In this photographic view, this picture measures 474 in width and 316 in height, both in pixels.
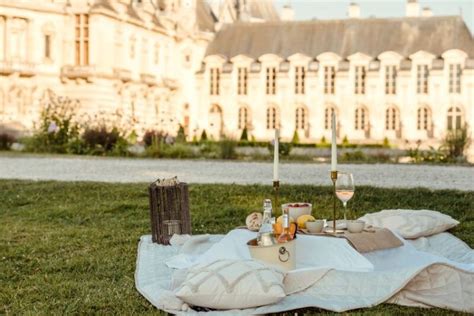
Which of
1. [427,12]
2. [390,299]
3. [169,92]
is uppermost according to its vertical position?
[427,12]

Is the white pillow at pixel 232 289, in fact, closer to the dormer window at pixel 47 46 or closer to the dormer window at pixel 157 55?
the dormer window at pixel 47 46

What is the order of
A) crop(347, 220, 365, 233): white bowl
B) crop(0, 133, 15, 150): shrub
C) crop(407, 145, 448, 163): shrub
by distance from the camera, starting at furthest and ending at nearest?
crop(0, 133, 15, 150): shrub
crop(407, 145, 448, 163): shrub
crop(347, 220, 365, 233): white bowl

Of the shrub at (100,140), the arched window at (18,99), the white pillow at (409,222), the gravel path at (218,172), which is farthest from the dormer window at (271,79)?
the white pillow at (409,222)

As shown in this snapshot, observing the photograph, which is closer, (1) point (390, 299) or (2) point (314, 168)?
(1) point (390, 299)

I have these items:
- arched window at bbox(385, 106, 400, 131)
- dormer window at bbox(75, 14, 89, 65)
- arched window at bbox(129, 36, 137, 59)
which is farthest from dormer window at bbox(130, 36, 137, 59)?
arched window at bbox(385, 106, 400, 131)

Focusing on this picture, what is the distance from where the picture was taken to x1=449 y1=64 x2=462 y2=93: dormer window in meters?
39.0

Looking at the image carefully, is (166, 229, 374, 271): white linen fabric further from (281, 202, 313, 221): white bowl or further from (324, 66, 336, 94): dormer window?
(324, 66, 336, 94): dormer window

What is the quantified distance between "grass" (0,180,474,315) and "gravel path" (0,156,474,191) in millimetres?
1363

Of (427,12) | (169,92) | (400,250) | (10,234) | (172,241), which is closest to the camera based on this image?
(400,250)

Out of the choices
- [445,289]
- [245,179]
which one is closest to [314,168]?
[245,179]

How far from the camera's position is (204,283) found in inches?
208

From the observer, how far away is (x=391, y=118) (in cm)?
4034

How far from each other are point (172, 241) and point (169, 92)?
32907 millimetres

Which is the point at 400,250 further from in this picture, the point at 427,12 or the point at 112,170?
the point at 427,12
